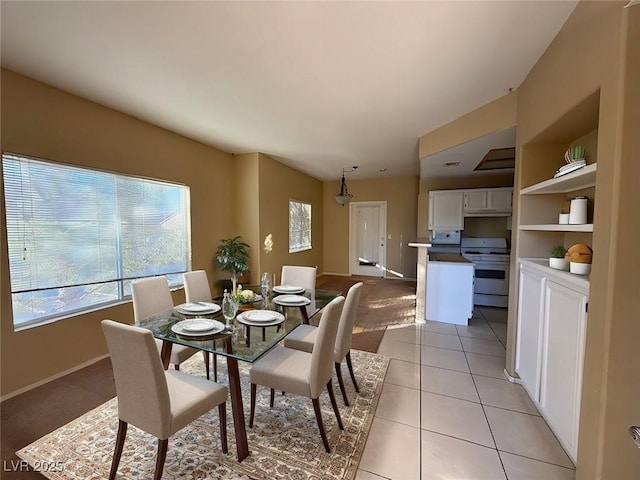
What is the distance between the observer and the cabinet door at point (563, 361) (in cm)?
141

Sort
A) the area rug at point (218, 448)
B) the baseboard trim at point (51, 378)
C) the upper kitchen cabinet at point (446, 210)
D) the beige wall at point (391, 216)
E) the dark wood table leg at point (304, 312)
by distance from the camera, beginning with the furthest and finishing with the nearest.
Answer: the beige wall at point (391, 216) → the upper kitchen cabinet at point (446, 210) → the dark wood table leg at point (304, 312) → the baseboard trim at point (51, 378) → the area rug at point (218, 448)

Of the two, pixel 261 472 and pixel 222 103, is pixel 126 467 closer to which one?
pixel 261 472

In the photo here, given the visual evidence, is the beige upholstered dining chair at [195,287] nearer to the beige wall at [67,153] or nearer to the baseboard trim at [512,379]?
the beige wall at [67,153]

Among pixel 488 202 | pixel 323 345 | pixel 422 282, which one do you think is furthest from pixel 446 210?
pixel 323 345

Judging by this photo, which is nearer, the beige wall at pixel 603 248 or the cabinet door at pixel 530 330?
the beige wall at pixel 603 248

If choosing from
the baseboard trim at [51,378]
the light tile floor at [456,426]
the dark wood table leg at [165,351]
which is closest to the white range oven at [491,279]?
the light tile floor at [456,426]

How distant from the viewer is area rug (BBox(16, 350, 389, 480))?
148 centimetres

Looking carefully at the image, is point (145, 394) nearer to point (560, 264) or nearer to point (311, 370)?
point (311, 370)

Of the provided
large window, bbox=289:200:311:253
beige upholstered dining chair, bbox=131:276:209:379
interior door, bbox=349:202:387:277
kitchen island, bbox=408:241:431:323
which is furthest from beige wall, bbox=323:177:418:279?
beige upholstered dining chair, bbox=131:276:209:379

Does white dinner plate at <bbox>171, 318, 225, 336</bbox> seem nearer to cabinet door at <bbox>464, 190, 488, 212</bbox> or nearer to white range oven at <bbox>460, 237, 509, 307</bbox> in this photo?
white range oven at <bbox>460, 237, 509, 307</bbox>

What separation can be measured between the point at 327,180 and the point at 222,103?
4822 millimetres

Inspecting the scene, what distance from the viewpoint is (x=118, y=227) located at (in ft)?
9.62

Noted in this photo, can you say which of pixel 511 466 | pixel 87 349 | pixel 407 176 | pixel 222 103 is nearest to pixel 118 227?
pixel 87 349

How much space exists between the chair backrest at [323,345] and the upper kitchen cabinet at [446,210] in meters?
4.14
